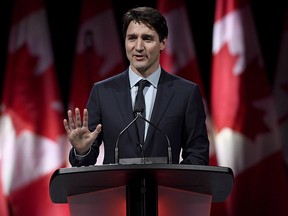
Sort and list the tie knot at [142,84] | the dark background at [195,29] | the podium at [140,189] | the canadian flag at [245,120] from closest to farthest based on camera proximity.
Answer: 1. the podium at [140,189]
2. the tie knot at [142,84]
3. the canadian flag at [245,120]
4. the dark background at [195,29]

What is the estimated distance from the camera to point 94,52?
4.73 meters

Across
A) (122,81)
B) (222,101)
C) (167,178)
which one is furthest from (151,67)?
(222,101)

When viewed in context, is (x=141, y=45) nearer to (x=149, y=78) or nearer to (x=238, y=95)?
(x=149, y=78)

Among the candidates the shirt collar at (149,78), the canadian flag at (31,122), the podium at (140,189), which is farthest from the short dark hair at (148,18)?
the canadian flag at (31,122)

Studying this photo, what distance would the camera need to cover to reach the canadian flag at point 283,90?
4.64 metres

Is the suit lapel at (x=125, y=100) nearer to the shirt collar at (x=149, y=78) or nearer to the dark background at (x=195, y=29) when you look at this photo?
the shirt collar at (x=149, y=78)

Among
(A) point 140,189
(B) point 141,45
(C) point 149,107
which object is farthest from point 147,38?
(A) point 140,189

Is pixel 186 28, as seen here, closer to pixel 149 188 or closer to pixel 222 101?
pixel 222 101

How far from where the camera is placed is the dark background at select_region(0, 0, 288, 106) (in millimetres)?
4738

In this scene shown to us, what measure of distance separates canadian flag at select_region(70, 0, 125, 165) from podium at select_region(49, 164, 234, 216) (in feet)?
9.44

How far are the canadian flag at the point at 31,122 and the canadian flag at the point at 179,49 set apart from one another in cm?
97

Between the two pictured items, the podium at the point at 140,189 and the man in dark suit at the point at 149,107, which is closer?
the podium at the point at 140,189

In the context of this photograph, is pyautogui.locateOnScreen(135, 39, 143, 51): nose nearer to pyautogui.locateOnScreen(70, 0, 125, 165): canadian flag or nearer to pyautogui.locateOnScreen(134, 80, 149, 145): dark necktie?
pyautogui.locateOnScreen(134, 80, 149, 145): dark necktie

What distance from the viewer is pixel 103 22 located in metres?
4.78
